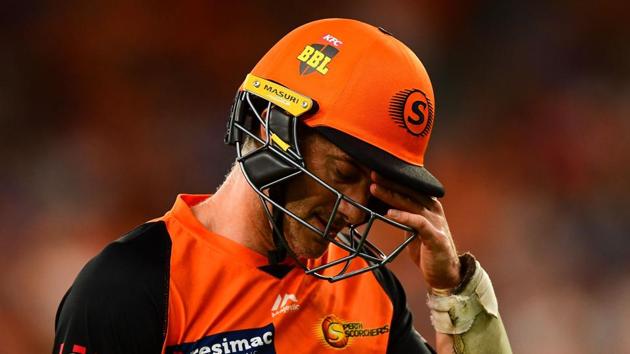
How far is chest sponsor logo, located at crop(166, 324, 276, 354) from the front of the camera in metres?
1.91

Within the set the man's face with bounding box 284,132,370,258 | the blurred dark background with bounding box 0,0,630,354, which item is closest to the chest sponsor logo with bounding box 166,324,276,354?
the man's face with bounding box 284,132,370,258

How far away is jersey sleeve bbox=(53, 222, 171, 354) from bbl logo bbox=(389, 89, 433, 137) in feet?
1.94

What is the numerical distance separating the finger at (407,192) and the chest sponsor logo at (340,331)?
1.12ft

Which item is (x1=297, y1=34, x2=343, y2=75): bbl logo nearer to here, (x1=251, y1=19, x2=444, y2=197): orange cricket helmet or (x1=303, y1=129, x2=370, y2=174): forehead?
(x1=251, y1=19, x2=444, y2=197): orange cricket helmet

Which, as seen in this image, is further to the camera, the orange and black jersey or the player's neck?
the player's neck

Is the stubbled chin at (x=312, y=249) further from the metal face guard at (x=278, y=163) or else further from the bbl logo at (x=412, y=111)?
the bbl logo at (x=412, y=111)

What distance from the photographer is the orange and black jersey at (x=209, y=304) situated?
1.82 m

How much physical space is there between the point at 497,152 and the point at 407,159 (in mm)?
2879

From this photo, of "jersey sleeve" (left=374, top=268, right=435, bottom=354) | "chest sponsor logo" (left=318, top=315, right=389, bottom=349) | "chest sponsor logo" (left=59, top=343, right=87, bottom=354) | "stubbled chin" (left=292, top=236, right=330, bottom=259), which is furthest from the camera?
"jersey sleeve" (left=374, top=268, right=435, bottom=354)

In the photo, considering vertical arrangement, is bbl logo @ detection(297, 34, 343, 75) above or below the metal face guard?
above

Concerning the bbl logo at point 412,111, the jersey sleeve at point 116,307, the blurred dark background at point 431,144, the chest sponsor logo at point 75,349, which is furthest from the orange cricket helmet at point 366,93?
the blurred dark background at point 431,144

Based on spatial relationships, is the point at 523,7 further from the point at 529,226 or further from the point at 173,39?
the point at 173,39

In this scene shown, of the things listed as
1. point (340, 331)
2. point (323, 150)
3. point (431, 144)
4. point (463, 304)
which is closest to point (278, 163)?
point (323, 150)

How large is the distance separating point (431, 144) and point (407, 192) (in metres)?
2.75
